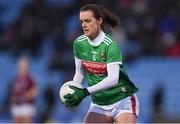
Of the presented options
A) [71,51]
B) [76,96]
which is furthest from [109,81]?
[71,51]

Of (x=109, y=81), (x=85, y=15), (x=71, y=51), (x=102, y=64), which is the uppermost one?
(x=85, y=15)

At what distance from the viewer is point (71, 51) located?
16.9 meters

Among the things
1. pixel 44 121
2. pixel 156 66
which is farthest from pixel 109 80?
pixel 156 66

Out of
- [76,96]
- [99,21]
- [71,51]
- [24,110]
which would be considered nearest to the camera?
[76,96]

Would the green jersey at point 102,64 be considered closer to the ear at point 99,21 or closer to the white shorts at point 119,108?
the white shorts at point 119,108

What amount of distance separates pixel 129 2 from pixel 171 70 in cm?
247

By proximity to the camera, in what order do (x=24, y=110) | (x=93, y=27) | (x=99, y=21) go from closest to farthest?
(x=93, y=27) → (x=99, y=21) → (x=24, y=110)

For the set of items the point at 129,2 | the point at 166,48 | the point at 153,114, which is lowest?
the point at 153,114

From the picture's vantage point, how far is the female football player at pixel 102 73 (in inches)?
266

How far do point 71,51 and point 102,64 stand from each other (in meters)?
10.0

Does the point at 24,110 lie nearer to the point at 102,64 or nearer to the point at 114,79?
the point at 102,64

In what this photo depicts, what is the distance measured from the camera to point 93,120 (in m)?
7.01

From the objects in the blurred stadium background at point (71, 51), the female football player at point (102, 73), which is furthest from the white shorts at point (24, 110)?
the female football player at point (102, 73)

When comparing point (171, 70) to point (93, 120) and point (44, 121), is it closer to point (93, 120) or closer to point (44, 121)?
point (44, 121)
